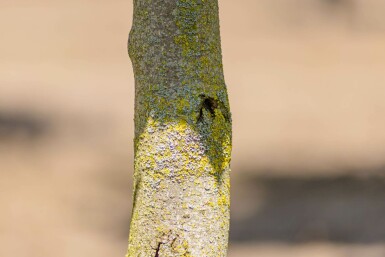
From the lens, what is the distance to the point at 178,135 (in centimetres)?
102
